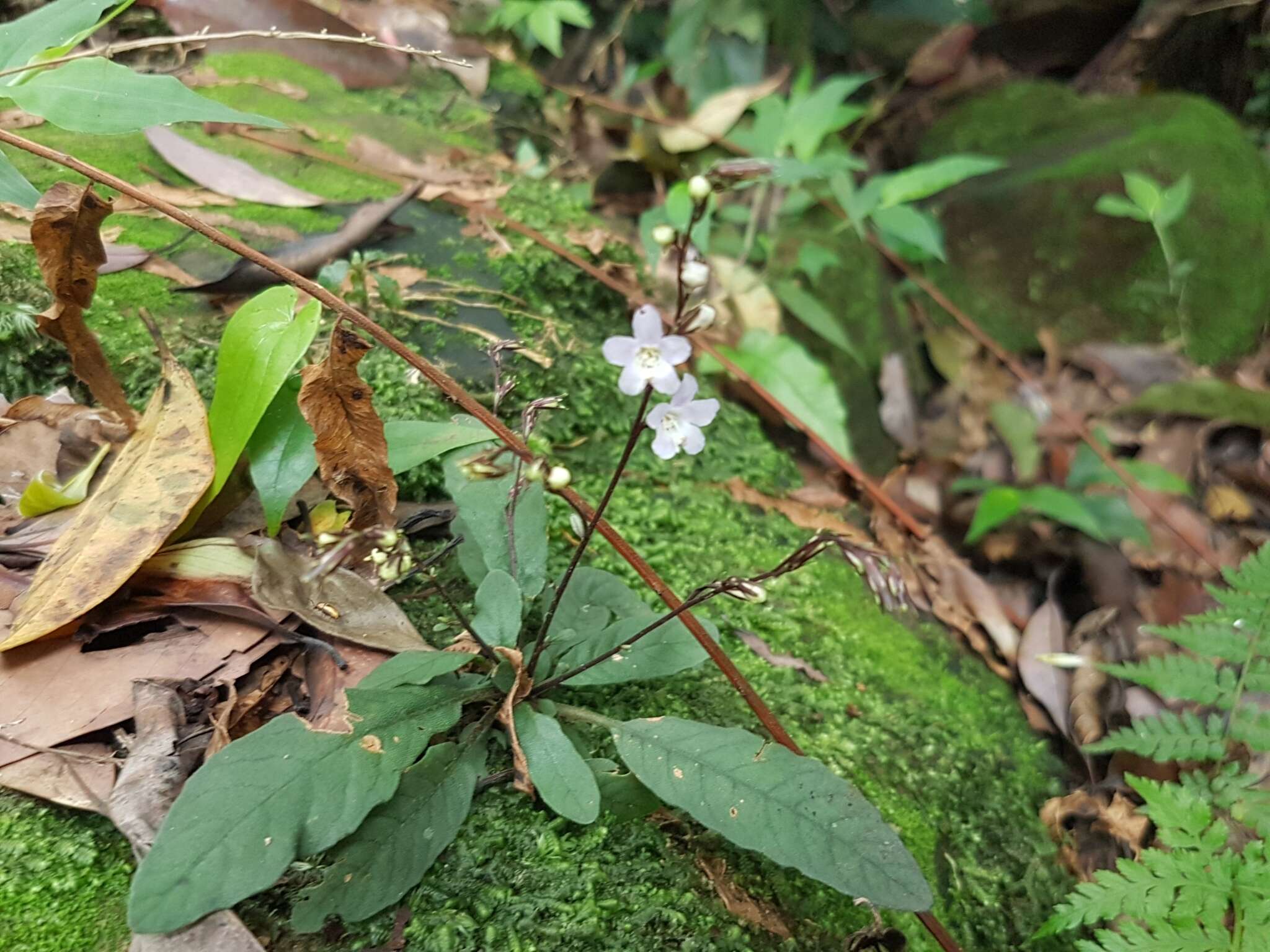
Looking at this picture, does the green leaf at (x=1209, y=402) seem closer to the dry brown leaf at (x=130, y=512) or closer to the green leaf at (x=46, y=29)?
the dry brown leaf at (x=130, y=512)

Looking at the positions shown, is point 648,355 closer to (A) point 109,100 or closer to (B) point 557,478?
(B) point 557,478

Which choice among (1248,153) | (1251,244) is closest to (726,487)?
(1251,244)

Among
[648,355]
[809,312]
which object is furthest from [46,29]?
[809,312]

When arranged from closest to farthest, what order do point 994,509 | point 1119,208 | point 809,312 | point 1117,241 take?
1. point 994,509
2. point 809,312
3. point 1119,208
4. point 1117,241

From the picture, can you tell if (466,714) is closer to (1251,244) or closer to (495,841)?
(495,841)

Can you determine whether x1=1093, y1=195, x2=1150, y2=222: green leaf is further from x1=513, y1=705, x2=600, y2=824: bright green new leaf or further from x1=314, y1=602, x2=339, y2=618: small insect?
x1=314, y1=602, x2=339, y2=618: small insect

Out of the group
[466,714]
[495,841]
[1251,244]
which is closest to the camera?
[495,841]

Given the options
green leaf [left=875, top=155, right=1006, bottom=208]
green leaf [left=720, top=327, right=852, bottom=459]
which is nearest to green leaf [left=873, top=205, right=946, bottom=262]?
green leaf [left=875, top=155, right=1006, bottom=208]
